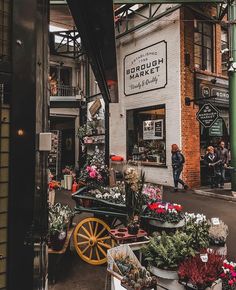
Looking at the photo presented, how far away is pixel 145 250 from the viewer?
3.34 metres

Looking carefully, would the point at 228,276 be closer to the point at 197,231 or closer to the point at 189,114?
the point at 197,231

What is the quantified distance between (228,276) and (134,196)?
4.84 ft

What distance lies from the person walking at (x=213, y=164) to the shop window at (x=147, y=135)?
1635 mm

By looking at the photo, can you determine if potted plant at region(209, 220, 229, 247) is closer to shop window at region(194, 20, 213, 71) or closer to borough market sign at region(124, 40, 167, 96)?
borough market sign at region(124, 40, 167, 96)

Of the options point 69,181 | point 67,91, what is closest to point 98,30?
point 69,181

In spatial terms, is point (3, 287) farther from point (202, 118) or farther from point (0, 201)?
point (202, 118)

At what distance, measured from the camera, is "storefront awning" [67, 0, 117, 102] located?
9.07 feet

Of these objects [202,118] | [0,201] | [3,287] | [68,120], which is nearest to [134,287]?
[3,287]

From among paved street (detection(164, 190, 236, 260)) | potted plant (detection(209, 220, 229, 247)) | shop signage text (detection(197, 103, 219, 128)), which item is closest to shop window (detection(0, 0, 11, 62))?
potted plant (detection(209, 220, 229, 247))

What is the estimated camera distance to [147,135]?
474 inches

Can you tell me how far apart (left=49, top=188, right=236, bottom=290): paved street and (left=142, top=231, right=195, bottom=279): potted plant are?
2.98 feet

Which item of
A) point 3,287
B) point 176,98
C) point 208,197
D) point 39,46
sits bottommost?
point 208,197

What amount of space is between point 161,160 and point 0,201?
995cm

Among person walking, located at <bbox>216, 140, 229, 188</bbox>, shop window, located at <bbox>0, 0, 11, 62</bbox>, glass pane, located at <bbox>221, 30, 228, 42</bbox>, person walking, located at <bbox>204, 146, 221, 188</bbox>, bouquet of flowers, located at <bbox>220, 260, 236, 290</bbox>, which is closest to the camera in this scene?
shop window, located at <bbox>0, 0, 11, 62</bbox>
